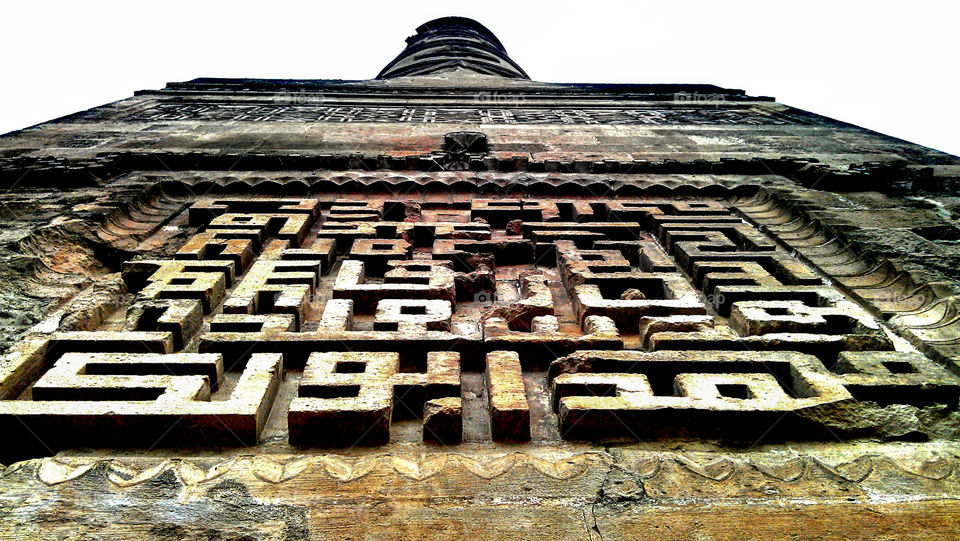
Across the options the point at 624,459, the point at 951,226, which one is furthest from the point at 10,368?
the point at 951,226

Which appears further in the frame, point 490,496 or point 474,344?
point 474,344

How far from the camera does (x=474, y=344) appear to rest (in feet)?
7.79

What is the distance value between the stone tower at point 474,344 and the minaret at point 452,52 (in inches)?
352

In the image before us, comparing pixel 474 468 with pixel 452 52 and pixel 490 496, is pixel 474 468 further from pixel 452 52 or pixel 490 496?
pixel 452 52

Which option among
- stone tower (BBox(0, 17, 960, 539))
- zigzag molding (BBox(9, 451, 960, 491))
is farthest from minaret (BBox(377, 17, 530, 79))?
zigzag molding (BBox(9, 451, 960, 491))

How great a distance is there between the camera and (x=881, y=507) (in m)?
1.67

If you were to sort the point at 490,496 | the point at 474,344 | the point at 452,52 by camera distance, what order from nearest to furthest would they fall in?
the point at 490,496 → the point at 474,344 → the point at 452,52

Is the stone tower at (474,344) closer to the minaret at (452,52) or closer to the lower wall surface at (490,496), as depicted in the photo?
the lower wall surface at (490,496)

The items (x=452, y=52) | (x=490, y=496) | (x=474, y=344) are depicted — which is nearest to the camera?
(x=490, y=496)

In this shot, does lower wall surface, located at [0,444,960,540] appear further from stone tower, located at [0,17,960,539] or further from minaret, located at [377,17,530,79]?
minaret, located at [377,17,530,79]

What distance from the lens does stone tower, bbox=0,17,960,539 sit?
1.68 meters

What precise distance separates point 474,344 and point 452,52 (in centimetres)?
1323

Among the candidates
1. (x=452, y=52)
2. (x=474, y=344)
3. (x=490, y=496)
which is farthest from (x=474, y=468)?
(x=452, y=52)

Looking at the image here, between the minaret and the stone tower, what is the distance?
8.95 meters
